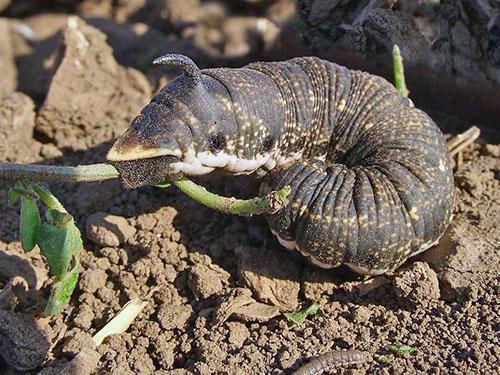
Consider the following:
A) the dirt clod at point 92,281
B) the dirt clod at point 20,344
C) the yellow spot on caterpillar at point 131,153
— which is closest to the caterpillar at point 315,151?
the yellow spot on caterpillar at point 131,153

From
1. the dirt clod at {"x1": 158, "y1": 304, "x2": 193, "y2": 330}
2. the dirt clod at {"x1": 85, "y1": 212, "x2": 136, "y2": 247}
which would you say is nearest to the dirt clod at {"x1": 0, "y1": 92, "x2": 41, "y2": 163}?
the dirt clod at {"x1": 85, "y1": 212, "x2": 136, "y2": 247}

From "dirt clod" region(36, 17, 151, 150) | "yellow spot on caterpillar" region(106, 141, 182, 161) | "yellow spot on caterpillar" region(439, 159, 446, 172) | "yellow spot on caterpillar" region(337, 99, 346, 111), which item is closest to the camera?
"yellow spot on caterpillar" region(106, 141, 182, 161)

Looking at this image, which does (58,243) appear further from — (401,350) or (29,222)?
(401,350)

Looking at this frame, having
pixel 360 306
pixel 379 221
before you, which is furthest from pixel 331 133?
pixel 360 306

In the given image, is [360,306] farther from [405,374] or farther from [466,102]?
[466,102]

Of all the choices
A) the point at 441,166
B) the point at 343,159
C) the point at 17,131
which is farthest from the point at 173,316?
the point at 17,131

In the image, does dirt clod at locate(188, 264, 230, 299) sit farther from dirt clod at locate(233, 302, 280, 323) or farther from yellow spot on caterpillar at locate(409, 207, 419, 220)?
yellow spot on caterpillar at locate(409, 207, 419, 220)
